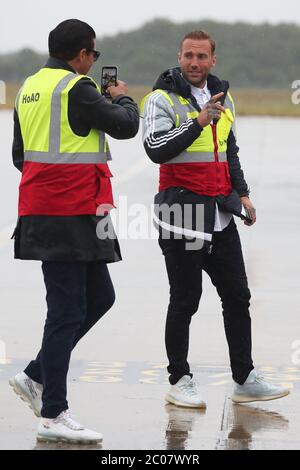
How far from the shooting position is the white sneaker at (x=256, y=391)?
6.96 meters

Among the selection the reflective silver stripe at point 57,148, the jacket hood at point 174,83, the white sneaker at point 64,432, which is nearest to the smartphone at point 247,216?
the jacket hood at point 174,83

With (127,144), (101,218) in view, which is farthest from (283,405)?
(127,144)

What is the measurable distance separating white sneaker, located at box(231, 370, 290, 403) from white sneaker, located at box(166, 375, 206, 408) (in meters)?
0.22

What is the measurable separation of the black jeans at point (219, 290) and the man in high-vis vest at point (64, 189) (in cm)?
73

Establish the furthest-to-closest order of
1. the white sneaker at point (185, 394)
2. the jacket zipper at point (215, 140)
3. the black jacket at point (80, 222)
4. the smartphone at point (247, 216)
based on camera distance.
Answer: the smartphone at point (247, 216), the jacket zipper at point (215, 140), the white sneaker at point (185, 394), the black jacket at point (80, 222)

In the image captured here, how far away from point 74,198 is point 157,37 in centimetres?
9760

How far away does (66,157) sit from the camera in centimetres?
611

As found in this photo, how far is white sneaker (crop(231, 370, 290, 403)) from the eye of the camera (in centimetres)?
696

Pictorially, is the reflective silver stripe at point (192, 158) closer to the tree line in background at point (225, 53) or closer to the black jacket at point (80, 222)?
the black jacket at point (80, 222)

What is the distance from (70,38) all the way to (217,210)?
1287mm

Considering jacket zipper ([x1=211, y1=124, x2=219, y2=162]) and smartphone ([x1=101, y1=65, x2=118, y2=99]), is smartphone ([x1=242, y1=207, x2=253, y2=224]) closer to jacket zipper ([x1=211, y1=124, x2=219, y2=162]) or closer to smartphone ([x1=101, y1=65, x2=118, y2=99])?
jacket zipper ([x1=211, y1=124, x2=219, y2=162])

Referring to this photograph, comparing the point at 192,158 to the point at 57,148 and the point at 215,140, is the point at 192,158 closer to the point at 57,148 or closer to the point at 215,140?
the point at 215,140

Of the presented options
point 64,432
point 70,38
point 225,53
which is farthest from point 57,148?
point 225,53

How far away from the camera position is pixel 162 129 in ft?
22.2
